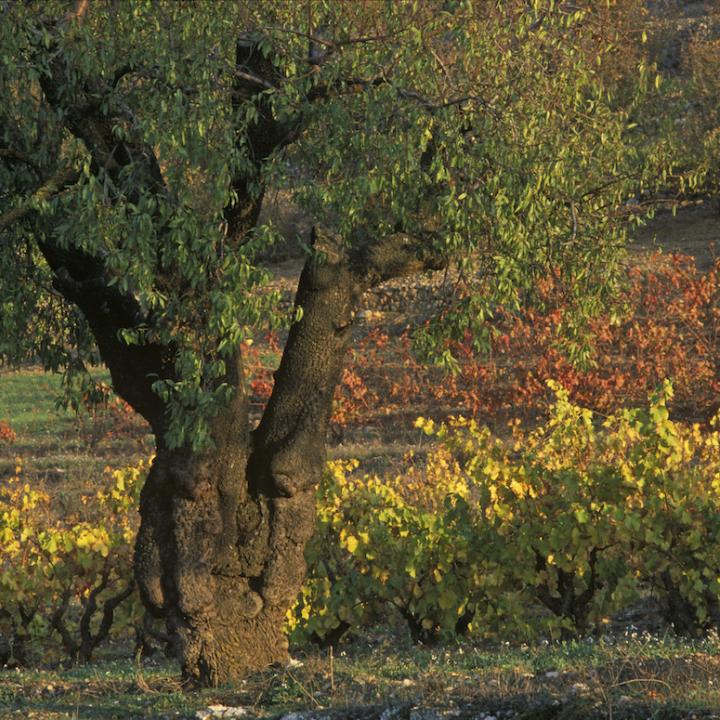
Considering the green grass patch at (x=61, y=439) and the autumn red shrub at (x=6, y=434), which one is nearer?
the green grass patch at (x=61, y=439)

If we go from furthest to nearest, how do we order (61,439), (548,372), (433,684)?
(61,439)
(548,372)
(433,684)

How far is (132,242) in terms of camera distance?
827 cm

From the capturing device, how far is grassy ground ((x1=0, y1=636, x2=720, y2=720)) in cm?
761

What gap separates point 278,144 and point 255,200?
44 centimetres

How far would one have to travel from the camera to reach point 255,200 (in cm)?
968

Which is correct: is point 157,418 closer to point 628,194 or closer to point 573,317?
point 573,317

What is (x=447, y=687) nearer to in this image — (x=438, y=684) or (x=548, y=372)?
(x=438, y=684)

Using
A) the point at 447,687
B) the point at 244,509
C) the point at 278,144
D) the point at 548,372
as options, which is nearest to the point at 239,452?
the point at 244,509

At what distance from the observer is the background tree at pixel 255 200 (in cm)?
862

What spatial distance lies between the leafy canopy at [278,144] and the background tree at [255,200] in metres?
0.02

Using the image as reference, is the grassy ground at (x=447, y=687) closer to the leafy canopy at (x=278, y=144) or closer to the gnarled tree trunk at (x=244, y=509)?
the gnarled tree trunk at (x=244, y=509)

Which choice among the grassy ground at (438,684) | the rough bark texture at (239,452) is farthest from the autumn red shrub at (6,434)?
the rough bark texture at (239,452)

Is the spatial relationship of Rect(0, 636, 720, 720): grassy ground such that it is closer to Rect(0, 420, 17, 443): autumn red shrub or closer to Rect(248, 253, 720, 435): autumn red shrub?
Rect(248, 253, 720, 435): autumn red shrub

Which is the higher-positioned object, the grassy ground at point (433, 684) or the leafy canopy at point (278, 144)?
the leafy canopy at point (278, 144)
